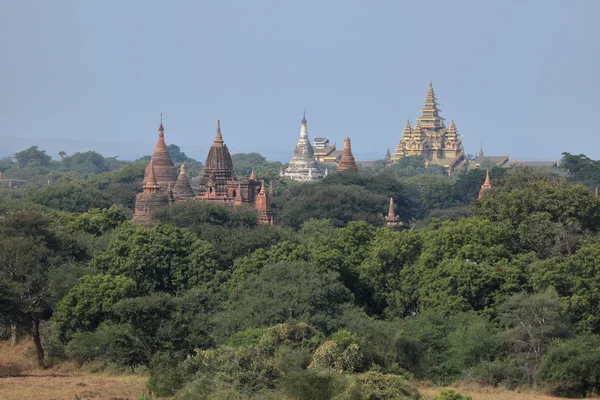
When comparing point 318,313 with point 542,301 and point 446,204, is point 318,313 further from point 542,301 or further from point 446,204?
point 446,204

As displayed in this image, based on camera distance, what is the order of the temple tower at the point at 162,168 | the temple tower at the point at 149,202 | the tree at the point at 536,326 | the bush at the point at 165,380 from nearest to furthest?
the bush at the point at 165,380, the tree at the point at 536,326, the temple tower at the point at 149,202, the temple tower at the point at 162,168

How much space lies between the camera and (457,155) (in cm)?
14900

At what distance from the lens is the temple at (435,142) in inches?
5832

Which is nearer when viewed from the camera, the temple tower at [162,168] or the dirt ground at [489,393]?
the dirt ground at [489,393]

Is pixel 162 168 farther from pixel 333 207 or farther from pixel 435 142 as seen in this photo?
pixel 435 142

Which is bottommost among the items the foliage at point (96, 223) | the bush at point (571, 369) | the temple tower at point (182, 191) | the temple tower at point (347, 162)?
the bush at point (571, 369)

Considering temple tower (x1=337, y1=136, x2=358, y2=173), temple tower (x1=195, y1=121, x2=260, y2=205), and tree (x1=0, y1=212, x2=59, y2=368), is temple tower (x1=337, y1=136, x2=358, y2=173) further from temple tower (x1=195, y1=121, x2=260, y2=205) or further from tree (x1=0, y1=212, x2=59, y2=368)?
tree (x1=0, y1=212, x2=59, y2=368)

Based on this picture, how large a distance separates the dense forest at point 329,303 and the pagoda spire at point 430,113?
328ft

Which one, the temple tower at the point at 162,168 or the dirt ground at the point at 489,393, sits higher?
the temple tower at the point at 162,168

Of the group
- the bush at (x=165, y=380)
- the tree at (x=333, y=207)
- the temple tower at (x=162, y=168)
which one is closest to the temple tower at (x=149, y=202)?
the tree at (x=333, y=207)

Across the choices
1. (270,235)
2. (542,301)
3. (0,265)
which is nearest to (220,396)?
(542,301)

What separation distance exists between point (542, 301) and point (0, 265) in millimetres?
14851

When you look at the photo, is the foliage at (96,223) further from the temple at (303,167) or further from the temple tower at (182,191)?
the temple at (303,167)

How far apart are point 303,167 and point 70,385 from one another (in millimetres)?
92862
